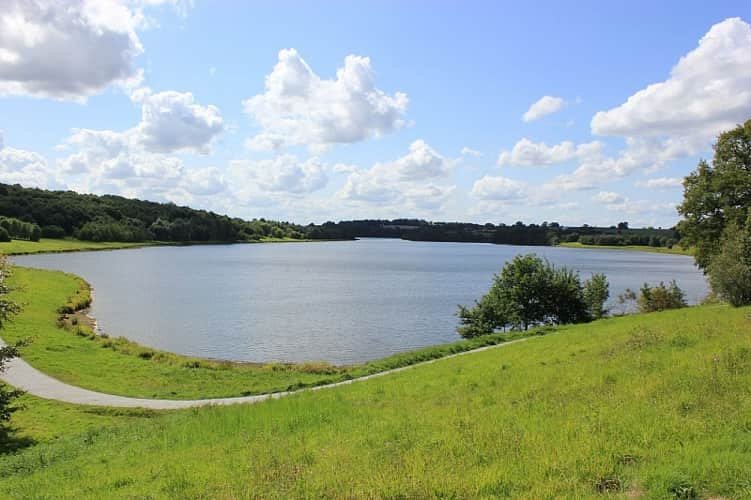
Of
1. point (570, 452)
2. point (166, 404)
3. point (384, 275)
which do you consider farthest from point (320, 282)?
point (570, 452)

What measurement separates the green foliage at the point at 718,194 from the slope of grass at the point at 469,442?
31.1 metres

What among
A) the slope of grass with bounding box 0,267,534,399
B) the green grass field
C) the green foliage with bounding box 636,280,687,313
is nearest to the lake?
the slope of grass with bounding box 0,267,534,399

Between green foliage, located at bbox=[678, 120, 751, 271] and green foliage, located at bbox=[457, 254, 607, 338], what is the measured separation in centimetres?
1036

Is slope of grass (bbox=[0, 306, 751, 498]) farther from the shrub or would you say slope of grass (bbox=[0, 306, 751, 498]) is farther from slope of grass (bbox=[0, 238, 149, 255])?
the shrub

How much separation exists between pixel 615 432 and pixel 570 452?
1.14 m

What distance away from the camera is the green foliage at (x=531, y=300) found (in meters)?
A: 44.2

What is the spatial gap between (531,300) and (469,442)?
1509 inches

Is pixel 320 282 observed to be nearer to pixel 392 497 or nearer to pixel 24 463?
pixel 24 463

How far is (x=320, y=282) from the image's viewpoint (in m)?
90.4

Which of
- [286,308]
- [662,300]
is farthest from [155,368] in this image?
[662,300]

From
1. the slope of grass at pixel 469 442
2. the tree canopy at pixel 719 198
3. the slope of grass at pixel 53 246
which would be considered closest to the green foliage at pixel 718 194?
the tree canopy at pixel 719 198

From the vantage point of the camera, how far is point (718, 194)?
42.4 meters

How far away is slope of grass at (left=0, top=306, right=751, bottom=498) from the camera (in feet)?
22.6

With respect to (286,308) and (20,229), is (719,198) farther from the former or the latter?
(20,229)
